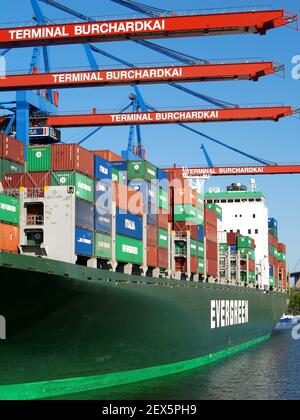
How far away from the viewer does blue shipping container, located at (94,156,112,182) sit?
22.5m

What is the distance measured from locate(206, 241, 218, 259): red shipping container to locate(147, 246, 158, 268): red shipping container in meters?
9.60

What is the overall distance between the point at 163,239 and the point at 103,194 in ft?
22.8

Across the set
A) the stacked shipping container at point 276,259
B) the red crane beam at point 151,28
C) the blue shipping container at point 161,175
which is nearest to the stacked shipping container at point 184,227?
the blue shipping container at point 161,175

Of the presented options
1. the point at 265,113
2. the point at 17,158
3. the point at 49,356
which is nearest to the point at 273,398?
the point at 49,356

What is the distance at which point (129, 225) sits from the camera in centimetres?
2473

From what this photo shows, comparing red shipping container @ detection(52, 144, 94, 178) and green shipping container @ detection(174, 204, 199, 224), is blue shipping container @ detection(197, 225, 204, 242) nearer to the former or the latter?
green shipping container @ detection(174, 204, 199, 224)

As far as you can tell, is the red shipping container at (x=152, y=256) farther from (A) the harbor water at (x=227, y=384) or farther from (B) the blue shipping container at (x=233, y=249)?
(B) the blue shipping container at (x=233, y=249)

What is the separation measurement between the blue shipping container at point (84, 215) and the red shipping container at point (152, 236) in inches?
221

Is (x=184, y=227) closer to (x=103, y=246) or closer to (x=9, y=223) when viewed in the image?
(x=103, y=246)

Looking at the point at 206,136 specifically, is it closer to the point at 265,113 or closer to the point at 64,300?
the point at 265,113

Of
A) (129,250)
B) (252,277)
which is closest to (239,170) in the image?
(252,277)

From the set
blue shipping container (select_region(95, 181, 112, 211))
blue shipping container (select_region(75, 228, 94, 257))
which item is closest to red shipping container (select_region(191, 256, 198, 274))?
blue shipping container (select_region(95, 181, 112, 211))
